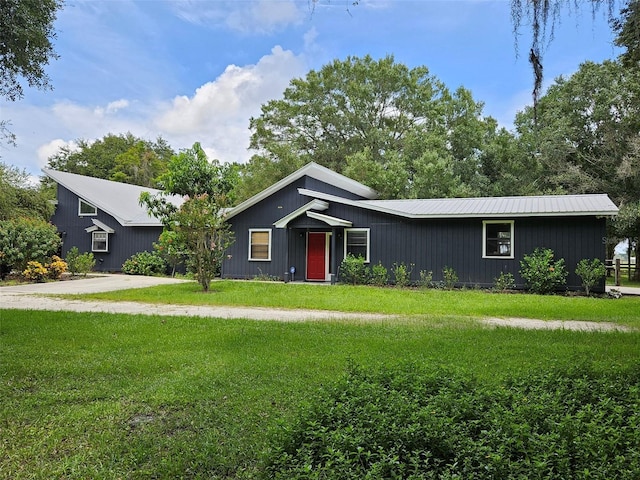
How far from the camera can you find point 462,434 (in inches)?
99.3

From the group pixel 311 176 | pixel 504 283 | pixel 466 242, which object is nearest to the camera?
pixel 504 283

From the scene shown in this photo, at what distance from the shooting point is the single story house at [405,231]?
12.9m

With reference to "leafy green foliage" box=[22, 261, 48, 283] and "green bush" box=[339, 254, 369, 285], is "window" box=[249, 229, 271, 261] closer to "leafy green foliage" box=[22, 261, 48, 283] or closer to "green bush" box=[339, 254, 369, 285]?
"green bush" box=[339, 254, 369, 285]

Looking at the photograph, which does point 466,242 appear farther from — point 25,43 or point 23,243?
point 23,243

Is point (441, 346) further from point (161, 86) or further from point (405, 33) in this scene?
point (161, 86)

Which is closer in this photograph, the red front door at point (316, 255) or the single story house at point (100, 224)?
the red front door at point (316, 255)

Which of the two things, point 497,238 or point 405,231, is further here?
point 405,231

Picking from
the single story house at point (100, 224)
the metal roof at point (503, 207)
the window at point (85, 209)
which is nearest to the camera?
the metal roof at point (503, 207)

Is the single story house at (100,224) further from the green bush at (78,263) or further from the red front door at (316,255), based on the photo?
the red front door at (316,255)

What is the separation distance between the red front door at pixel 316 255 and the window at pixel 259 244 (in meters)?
1.59

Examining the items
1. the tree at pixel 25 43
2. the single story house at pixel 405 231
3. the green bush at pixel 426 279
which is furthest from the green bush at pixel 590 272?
the tree at pixel 25 43

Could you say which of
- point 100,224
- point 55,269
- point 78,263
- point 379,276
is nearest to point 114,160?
point 100,224

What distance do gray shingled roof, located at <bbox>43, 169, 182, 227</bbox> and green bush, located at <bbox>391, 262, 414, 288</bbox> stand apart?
10672 millimetres

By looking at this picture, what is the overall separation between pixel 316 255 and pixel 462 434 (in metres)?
14.0
